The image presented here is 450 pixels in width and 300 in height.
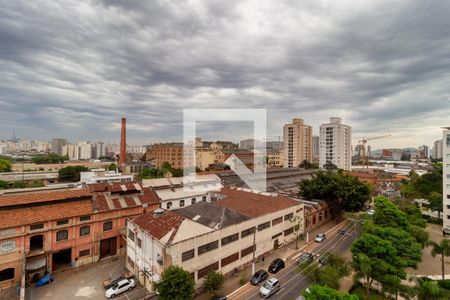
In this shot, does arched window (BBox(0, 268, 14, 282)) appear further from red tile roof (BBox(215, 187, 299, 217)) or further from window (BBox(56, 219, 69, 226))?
red tile roof (BBox(215, 187, 299, 217))

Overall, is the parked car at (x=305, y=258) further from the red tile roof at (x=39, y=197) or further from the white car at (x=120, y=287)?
the red tile roof at (x=39, y=197)

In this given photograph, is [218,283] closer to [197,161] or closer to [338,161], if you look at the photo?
[197,161]

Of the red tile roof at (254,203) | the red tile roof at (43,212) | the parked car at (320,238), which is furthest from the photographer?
the parked car at (320,238)

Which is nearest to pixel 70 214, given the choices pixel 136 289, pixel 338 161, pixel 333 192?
pixel 136 289

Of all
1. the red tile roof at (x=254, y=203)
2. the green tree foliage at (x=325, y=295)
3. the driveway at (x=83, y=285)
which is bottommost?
the driveway at (x=83, y=285)

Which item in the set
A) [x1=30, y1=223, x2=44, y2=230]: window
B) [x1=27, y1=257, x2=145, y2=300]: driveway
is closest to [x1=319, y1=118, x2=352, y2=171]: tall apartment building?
[x1=27, y1=257, x2=145, y2=300]: driveway

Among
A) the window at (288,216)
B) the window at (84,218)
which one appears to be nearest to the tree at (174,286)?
the window at (84,218)

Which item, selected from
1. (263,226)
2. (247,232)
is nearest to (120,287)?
(247,232)
